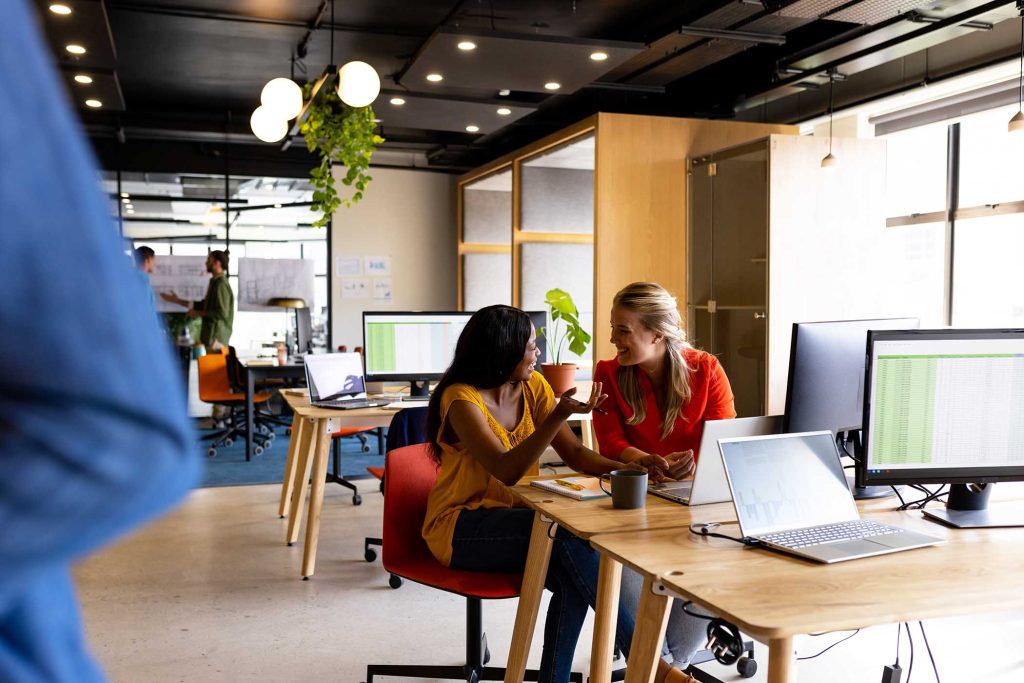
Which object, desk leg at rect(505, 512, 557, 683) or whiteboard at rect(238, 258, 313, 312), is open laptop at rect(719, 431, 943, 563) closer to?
desk leg at rect(505, 512, 557, 683)

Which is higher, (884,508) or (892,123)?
(892,123)

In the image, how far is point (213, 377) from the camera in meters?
7.96

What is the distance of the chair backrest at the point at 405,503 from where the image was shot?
2.69 meters

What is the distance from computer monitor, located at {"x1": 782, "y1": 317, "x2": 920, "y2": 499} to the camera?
7.73ft

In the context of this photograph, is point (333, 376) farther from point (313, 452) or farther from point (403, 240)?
point (403, 240)

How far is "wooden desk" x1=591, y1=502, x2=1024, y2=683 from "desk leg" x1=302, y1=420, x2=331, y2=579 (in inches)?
100

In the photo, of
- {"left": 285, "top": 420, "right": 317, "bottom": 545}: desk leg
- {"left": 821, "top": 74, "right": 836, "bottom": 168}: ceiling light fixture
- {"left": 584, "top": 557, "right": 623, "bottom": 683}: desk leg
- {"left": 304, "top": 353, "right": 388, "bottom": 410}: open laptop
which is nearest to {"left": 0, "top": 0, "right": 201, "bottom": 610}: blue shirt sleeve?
{"left": 584, "top": 557, "right": 623, "bottom": 683}: desk leg

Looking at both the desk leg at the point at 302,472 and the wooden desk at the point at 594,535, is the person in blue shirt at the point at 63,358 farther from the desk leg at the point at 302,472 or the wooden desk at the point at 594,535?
the desk leg at the point at 302,472

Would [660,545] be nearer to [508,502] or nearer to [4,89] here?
[508,502]

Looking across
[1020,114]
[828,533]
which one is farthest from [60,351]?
[1020,114]

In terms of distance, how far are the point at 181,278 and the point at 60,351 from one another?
32.2 ft

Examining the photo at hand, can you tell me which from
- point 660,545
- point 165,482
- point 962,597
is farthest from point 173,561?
point 165,482

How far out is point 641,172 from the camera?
6.64 meters

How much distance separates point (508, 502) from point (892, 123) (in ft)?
16.6
